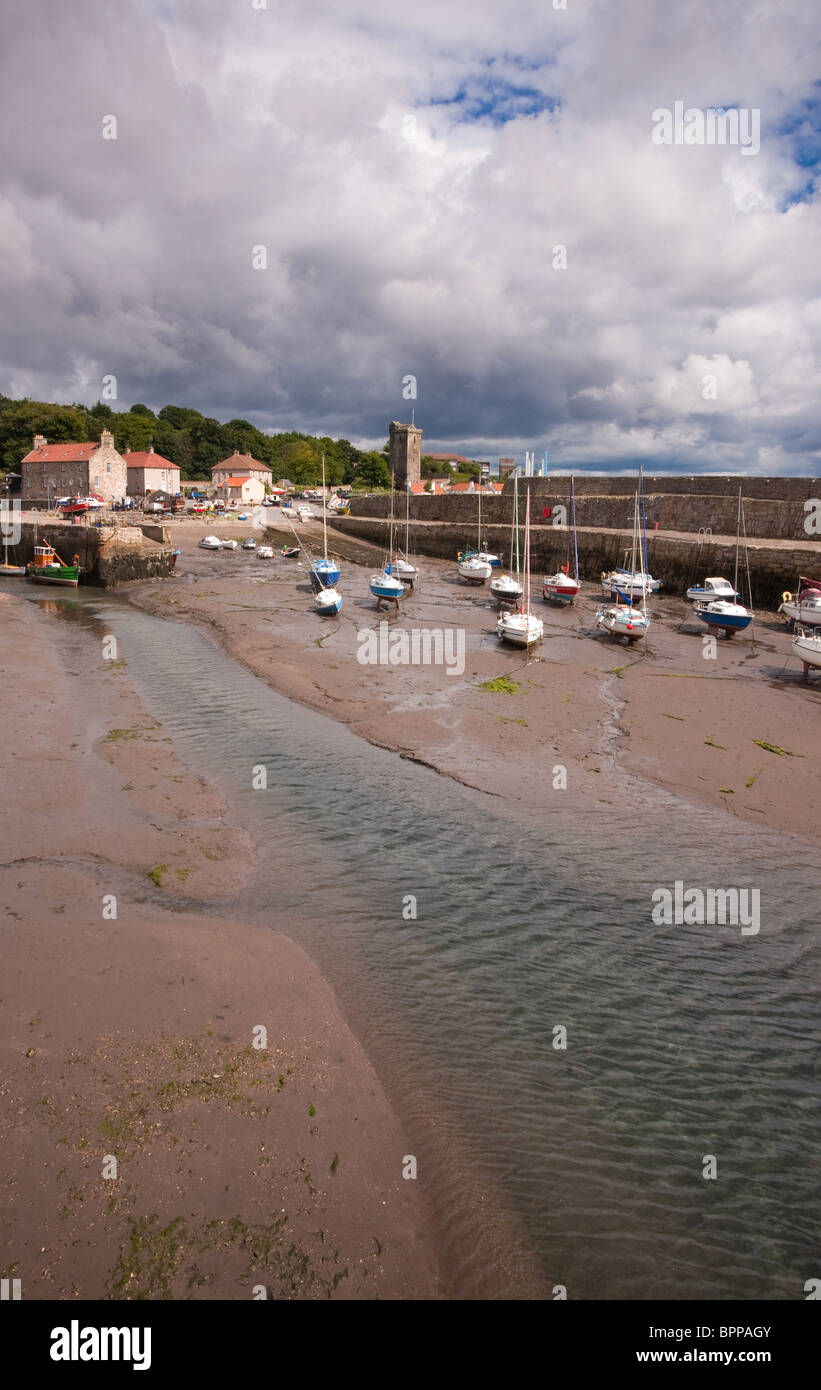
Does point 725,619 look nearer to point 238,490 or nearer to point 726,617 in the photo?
point 726,617

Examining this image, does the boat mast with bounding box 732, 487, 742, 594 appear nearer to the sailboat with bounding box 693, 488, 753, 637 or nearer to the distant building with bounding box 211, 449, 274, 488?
the sailboat with bounding box 693, 488, 753, 637

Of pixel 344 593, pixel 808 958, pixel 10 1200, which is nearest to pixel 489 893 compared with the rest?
pixel 808 958

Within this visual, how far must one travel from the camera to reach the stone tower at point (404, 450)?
8388 centimetres

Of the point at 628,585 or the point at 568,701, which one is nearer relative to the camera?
the point at 568,701

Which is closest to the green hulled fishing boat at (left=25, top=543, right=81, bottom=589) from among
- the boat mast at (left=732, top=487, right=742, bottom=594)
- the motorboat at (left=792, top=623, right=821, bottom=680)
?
the boat mast at (left=732, top=487, right=742, bottom=594)

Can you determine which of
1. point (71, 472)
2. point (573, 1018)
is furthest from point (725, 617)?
point (71, 472)

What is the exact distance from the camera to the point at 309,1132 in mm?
5211

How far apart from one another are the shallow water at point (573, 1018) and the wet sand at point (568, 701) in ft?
4.50

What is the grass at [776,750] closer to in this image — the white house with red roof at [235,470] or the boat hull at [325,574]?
the boat hull at [325,574]

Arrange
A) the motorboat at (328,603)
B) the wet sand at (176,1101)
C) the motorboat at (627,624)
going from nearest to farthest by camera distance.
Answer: the wet sand at (176,1101) → the motorboat at (627,624) → the motorboat at (328,603)

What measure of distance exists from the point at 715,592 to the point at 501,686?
1721cm

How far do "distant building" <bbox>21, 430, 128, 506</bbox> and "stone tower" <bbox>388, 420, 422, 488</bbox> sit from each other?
31529 mm

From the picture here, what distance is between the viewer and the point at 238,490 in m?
84.0

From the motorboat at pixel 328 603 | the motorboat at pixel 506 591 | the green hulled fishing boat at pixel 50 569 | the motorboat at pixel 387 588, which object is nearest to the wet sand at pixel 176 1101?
the motorboat at pixel 328 603
